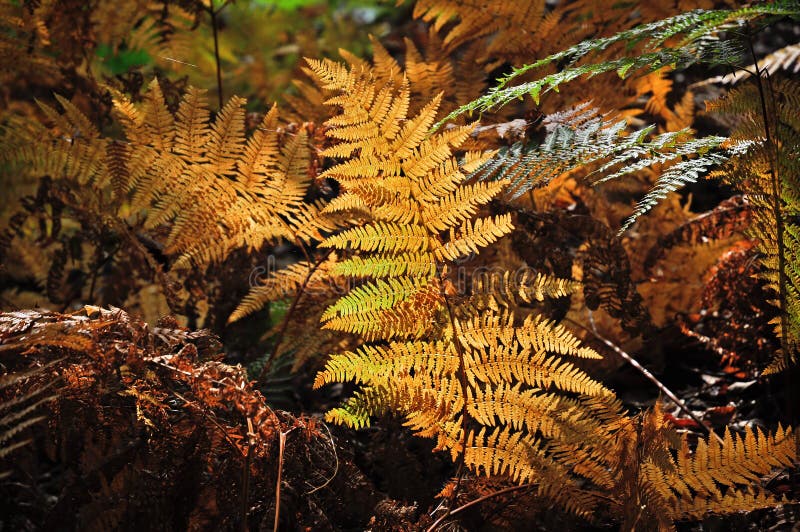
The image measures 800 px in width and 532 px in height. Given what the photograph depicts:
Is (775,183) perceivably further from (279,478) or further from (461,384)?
(279,478)

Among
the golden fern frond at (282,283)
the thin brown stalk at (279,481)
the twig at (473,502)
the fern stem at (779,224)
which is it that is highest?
the fern stem at (779,224)

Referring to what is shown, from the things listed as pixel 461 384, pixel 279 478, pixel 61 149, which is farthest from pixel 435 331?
pixel 61 149

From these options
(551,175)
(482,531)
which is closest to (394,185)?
(551,175)

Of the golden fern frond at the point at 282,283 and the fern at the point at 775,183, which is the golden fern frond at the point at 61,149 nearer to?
the golden fern frond at the point at 282,283

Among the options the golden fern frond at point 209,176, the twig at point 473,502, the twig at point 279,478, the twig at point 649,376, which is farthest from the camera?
the golden fern frond at point 209,176

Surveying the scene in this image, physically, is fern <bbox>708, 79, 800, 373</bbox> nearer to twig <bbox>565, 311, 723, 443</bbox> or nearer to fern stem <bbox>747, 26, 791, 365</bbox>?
fern stem <bbox>747, 26, 791, 365</bbox>

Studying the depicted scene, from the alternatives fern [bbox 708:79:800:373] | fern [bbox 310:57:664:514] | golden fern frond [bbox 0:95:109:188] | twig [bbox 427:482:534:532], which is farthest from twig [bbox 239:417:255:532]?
fern [bbox 708:79:800:373]

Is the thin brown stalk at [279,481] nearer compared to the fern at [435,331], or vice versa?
the thin brown stalk at [279,481]

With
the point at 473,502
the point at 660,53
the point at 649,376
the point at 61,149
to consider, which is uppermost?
the point at 660,53

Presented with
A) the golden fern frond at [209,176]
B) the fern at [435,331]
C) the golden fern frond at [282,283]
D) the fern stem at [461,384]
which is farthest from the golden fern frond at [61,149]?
the fern stem at [461,384]

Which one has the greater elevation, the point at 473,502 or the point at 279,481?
the point at 279,481

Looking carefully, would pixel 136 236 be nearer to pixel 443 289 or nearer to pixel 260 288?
pixel 260 288
